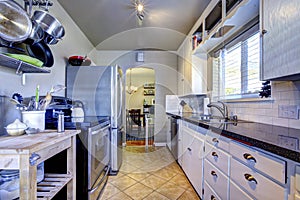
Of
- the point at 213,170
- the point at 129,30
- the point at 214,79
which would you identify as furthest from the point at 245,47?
the point at 129,30

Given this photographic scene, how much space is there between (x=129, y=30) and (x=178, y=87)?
1979 mm

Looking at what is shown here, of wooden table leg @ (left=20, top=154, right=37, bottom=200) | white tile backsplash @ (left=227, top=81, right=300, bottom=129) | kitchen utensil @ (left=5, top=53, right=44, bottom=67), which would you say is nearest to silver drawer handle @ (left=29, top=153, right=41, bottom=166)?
wooden table leg @ (left=20, top=154, right=37, bottom=200)

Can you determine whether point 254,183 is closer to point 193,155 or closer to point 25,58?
point 193,155

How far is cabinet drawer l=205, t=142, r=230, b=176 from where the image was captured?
1.50m

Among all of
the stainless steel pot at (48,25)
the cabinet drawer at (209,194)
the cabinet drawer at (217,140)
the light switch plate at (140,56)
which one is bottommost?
the cabinet drawer at (209,194)

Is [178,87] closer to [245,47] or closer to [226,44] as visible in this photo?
[226,44]

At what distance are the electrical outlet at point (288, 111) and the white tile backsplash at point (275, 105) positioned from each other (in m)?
0.02

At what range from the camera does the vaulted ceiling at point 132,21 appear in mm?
2791

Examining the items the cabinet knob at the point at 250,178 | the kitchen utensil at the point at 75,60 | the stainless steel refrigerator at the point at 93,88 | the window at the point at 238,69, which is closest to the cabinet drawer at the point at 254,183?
the cabinet knob at the point at 250,178

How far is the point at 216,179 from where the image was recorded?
170 centimetres

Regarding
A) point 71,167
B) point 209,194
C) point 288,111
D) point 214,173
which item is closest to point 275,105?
point 288,111

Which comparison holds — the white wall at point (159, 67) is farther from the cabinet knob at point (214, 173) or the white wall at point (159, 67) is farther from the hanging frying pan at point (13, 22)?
the hanging frying pan at point (13, 22)

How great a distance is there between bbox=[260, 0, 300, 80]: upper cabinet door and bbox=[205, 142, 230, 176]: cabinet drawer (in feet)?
2.13

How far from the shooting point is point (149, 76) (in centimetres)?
1030
